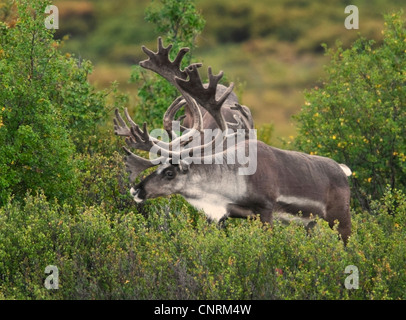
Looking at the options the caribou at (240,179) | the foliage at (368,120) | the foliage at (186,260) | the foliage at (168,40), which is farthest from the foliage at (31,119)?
the foliage at (368,120)

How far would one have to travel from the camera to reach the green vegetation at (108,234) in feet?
37.4

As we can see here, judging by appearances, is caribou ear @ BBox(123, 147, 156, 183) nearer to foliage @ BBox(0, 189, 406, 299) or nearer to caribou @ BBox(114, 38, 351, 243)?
caribou @ BBox(114, 38, 351, 243)

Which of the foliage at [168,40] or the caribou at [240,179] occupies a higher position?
the foliage at [168,40]

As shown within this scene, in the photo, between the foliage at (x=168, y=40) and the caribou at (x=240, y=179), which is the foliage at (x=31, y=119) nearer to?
→ the caribou at (x=240, y=179)

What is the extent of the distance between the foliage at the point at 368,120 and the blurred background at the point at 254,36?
4837cm

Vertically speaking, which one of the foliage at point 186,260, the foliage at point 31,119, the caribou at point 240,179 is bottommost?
the foliage at point 186,260

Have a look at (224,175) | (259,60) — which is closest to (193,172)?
(224,175)

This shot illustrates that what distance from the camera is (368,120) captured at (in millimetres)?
19234

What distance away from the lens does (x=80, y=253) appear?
12.7m

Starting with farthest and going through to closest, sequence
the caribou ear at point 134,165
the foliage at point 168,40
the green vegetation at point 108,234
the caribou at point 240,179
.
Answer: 1. the foliage at point 168,40
2. the caribou ear at point 134,165
3. the caribou at point 240,179
4. the green vegetation at point 108,234

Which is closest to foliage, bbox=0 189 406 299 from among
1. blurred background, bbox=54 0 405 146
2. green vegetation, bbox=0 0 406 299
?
green vegetation, bbox=0 0 406 299

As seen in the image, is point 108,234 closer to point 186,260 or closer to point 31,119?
point 186,260

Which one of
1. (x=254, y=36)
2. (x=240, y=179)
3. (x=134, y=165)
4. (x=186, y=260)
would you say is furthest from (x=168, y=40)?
(x=254, y=36)

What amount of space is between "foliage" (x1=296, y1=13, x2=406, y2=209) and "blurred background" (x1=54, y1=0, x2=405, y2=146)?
48.4m
